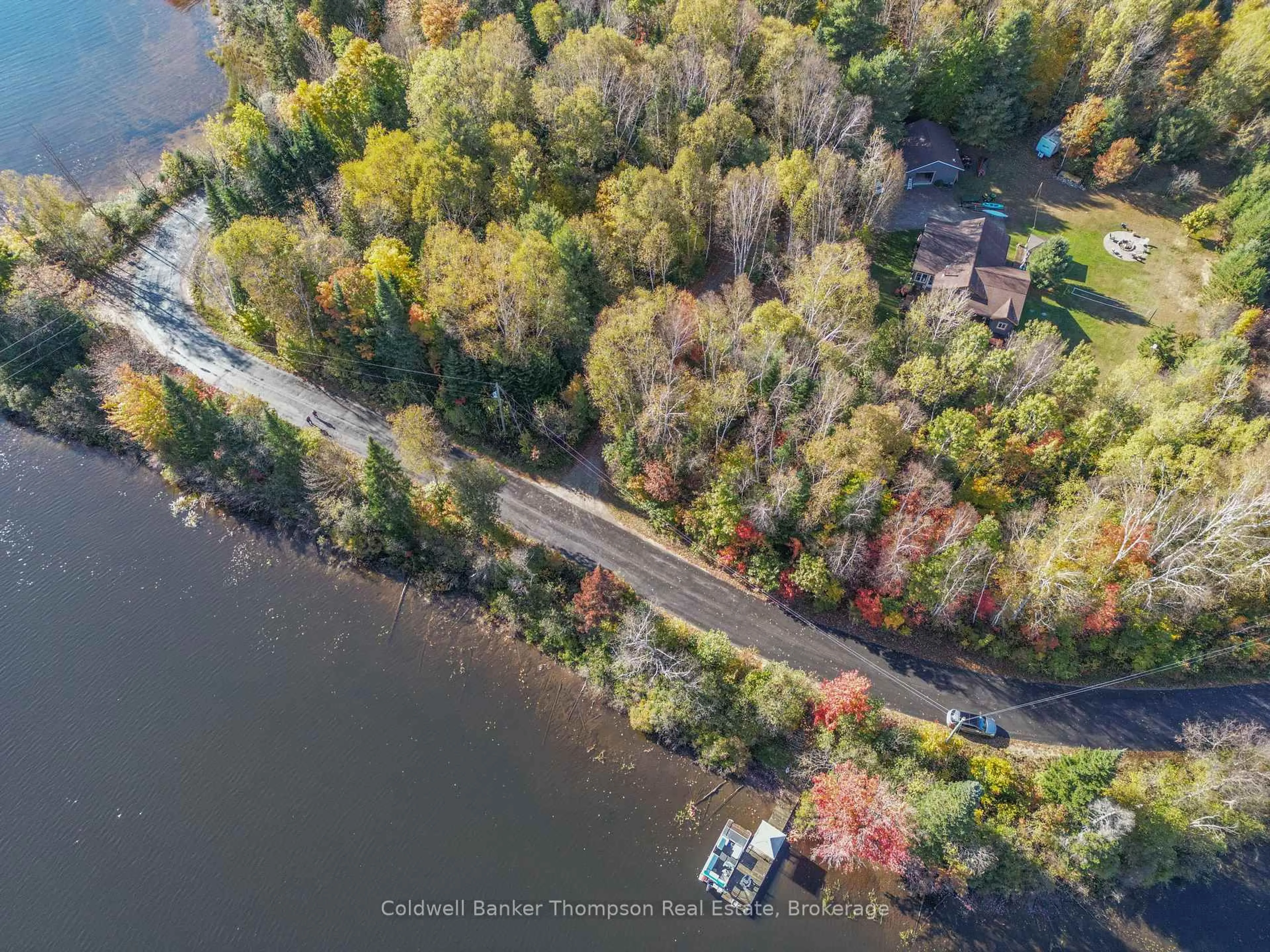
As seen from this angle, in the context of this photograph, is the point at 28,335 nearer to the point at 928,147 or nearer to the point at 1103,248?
the point at 928,147

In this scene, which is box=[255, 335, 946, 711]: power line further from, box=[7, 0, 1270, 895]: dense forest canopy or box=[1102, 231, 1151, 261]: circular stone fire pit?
box=[1102, 231, 1151, 261]: circular stone fire pit

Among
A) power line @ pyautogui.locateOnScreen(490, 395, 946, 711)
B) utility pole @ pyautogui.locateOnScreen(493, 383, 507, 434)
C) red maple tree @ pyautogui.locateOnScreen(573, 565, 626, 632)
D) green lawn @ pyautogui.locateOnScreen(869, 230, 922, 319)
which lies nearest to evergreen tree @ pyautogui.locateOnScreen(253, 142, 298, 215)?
utility pole @ pyautogui.locateOnScreen(493, 383, 507, 434)

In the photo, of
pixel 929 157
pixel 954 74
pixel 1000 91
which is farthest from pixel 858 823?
pixel 1000 91

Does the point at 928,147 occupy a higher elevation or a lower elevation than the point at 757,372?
higher

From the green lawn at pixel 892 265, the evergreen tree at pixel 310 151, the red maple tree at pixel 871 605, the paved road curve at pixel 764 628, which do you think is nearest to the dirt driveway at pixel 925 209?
the green lawn at pixel 892 265

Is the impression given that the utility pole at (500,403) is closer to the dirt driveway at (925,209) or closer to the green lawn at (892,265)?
the green lawn at (892,265)

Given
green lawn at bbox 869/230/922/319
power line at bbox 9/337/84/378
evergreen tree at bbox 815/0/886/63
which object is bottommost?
power line at bbox 9/337/84/378
